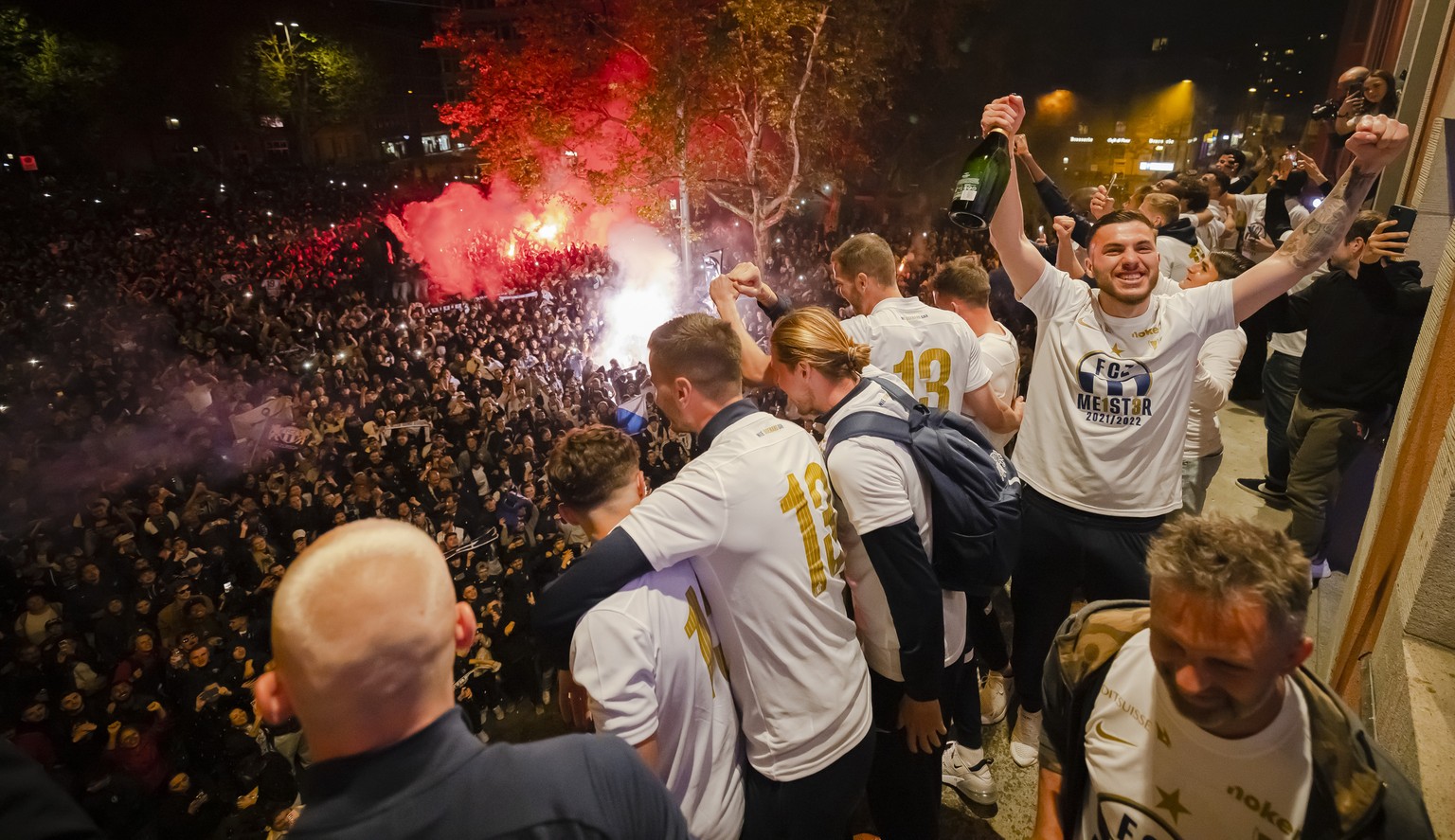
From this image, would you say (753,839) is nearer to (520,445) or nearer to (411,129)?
(520,445)

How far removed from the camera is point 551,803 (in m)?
1.28

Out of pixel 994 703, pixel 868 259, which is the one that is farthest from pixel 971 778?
pixel 868 259

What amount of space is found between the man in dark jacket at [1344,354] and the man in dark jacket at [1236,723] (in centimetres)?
360

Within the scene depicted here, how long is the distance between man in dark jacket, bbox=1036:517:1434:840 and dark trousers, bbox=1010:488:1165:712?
1.56m

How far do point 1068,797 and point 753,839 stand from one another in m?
1.06

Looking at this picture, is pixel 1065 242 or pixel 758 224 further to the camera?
pixel 758 224

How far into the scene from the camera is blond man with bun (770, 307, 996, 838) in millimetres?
2479

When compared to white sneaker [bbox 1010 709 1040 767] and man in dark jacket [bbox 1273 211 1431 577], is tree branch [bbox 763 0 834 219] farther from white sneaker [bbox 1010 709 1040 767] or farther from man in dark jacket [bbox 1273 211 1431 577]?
white sneaker [bbox 1010 709 1040 767]

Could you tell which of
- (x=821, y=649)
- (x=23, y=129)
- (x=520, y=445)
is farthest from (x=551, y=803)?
(x=23, y=129)

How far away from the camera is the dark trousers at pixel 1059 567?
3.13 m

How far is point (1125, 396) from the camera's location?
3.06m

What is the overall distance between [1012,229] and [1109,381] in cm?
78

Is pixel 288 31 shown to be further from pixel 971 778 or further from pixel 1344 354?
pixel 971 778

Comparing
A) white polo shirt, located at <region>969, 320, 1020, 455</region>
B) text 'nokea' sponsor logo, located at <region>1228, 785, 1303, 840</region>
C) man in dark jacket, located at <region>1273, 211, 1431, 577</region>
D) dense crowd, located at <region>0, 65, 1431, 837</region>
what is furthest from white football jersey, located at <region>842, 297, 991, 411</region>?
text 'nokea' sponsor logo, located at <region>1228, 785, 1303, 840</region>
